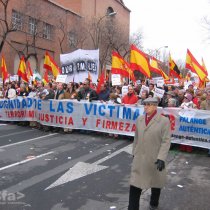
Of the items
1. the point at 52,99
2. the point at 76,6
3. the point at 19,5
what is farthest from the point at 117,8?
the point at 52,99

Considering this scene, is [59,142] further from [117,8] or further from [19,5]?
[117,8]

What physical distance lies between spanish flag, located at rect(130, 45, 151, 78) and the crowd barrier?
8.40ft

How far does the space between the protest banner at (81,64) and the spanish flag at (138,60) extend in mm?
1300

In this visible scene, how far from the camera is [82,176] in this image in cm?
695

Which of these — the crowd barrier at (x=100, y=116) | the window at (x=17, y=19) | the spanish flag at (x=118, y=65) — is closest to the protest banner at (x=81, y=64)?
the spanish flag at (x=118, y=65)

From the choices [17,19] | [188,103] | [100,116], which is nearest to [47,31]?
[17,19]

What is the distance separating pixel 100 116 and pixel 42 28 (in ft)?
103

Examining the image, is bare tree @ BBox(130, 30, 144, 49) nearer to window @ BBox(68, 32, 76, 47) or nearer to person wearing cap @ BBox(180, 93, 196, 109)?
window @ BBox(68, 32, 76, 47)

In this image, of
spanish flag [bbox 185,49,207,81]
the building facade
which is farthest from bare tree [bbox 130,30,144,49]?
spanish flag [bbox 185,49,207,81]

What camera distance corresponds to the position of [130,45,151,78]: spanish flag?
13231 mm

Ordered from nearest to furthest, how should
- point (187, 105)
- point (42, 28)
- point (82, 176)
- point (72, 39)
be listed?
point (82, 176) → point (187, 105) → point (42, 28) → point (72, 39)

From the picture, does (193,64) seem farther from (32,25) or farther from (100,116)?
(32,25)

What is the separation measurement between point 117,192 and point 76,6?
160 ft

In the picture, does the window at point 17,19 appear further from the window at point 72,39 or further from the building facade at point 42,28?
the window at point 72,39
